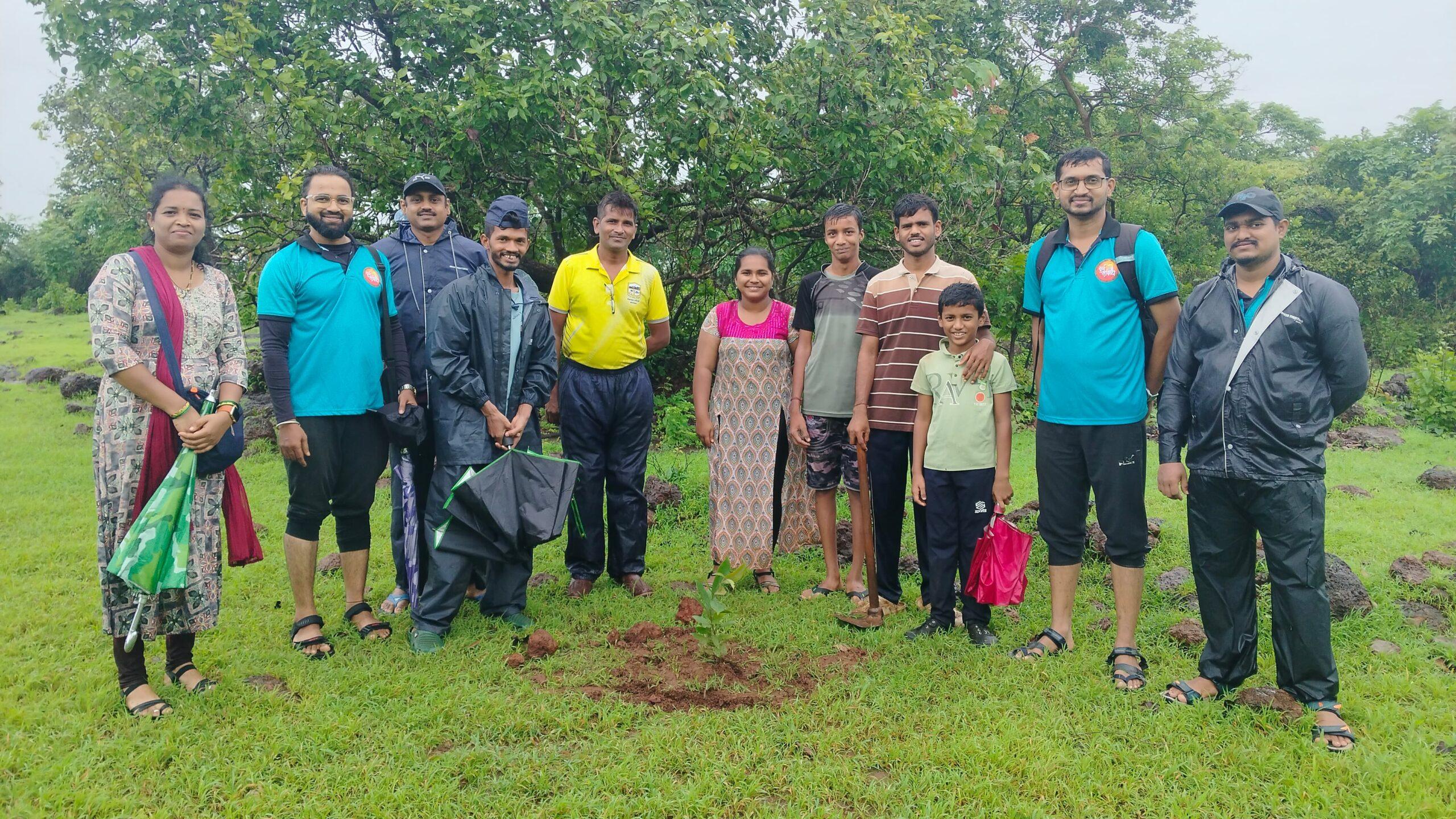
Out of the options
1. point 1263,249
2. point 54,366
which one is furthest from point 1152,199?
point 54,366

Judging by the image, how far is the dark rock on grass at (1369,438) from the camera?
9.23 metres

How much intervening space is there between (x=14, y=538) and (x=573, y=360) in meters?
4.62

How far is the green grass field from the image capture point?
9.28 ft

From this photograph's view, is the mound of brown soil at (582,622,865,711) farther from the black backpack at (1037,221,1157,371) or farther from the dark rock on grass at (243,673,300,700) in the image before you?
the black backpack at (1037,221,1157,371)

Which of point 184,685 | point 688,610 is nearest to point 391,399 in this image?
point 184,685

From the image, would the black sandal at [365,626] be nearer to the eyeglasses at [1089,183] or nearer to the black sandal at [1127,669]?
the black sandal at [1127,669]

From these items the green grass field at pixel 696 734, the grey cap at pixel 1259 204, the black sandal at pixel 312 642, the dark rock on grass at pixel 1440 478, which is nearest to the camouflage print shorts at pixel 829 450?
the green grass field at pixel 696 734

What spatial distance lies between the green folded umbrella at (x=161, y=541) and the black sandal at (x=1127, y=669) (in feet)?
12.6

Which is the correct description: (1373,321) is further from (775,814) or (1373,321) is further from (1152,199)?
(775,814)

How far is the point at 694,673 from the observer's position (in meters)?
3.77

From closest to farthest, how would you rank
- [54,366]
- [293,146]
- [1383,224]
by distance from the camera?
[293,146]
[54,366]
[1383,224]

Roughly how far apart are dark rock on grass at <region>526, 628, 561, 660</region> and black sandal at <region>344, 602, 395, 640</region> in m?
0.77

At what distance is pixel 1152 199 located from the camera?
50.8ft


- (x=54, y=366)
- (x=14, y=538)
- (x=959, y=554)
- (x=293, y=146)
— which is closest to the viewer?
(x=959, y=554)
